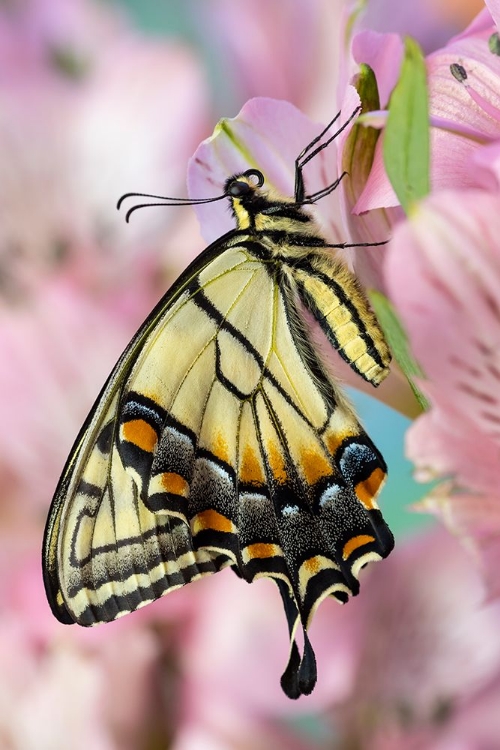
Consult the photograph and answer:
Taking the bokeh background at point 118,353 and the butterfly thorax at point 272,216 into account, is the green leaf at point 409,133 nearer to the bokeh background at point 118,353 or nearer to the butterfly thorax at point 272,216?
the butterfly thorax at point 272,216

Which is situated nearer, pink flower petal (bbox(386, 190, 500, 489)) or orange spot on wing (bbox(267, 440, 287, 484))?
pink flower petal (bbox(386, 190, 500, 489))

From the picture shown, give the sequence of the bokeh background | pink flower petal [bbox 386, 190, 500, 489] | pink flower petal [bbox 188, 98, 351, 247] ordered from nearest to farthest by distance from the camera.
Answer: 1. pink flower petal [bbox 386, 190, 500, 489]
2. pink flower petal [bbox 188, 98, 351, 247]
3. the bokeh background

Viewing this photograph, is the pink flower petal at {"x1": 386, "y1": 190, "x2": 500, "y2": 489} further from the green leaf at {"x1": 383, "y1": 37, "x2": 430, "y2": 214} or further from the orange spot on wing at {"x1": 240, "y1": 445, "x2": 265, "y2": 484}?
the orange spot on wing at {"x1": 240, "y1": 445, "x2": 265, "y2": 484}

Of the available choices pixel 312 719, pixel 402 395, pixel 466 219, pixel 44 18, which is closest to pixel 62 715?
pixel 312 719

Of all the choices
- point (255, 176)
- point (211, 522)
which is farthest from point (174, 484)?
point (255, 176)

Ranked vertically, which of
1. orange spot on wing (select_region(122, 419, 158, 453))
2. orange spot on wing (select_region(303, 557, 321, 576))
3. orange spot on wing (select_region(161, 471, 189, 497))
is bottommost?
orange spot on wing (select_region(303, 557, 321, 576))

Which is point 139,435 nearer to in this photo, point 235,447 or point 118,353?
point 235,447

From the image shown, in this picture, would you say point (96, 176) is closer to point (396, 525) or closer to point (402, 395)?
point (396, 525)

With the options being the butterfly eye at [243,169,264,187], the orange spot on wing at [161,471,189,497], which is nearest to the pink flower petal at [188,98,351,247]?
the butterfly eye at [243,169,264,187]

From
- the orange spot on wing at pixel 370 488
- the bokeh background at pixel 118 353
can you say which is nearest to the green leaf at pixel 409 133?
the orange spot on wing at pixel 370 488
